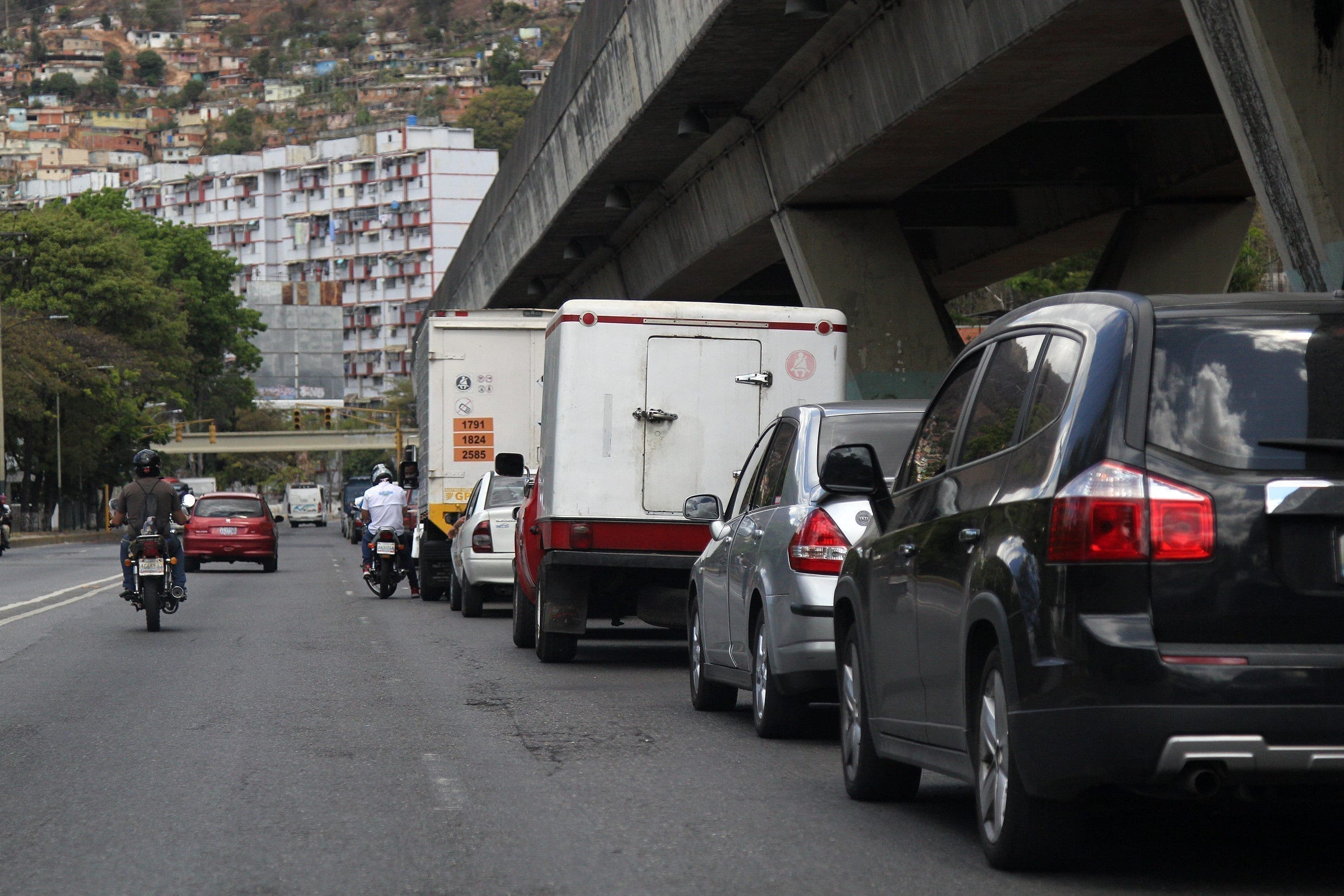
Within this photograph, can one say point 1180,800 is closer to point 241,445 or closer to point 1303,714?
point 1303,714

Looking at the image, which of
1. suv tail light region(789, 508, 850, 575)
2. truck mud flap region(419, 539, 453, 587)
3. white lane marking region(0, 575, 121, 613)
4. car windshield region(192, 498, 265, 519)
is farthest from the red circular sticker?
car windshield region(192, 498, 265, 519)

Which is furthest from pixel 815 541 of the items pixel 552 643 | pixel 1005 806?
Answer: pixel 552 643

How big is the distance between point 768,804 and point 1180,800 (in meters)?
2.57

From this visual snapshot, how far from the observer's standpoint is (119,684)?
13891 mm

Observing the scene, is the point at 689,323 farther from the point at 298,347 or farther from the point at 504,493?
the point at 298,347

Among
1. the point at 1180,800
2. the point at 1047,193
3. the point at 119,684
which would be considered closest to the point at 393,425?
the point at 1047,193

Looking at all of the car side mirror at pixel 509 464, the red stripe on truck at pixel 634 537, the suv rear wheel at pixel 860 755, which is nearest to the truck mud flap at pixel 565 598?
the red stripe on truck at pixel 634 537

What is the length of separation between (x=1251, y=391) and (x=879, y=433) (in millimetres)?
5070

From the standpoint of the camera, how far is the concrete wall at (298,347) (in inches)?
7057

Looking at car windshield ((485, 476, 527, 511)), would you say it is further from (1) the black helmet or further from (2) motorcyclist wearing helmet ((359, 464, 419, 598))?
(2) motorcyclist wearing helmet ((359, 464, 419, 598))

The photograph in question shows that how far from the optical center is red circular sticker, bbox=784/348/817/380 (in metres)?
14.8

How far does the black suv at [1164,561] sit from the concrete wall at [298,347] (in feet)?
569

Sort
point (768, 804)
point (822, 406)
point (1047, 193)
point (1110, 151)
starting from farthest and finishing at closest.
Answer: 1. point (1047, 193)
2. point (1110, 151)
3. point (822, 406)
4. point (768, 804)

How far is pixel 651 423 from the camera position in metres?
14.6
